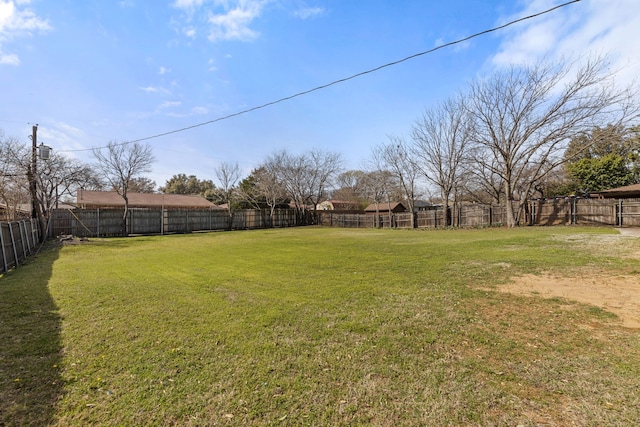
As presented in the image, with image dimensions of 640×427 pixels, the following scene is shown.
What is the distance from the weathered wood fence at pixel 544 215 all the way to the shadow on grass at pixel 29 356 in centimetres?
2301

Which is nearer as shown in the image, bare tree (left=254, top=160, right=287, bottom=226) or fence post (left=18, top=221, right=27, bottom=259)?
fence post (left=18, top=221, right=27, bottom=259)

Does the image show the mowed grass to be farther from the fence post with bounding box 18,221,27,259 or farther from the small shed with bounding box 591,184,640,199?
the small shed with bounding box 591,184,640,199

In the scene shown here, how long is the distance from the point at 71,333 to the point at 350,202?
45.8 metres

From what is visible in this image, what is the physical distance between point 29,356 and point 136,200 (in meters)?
34.3

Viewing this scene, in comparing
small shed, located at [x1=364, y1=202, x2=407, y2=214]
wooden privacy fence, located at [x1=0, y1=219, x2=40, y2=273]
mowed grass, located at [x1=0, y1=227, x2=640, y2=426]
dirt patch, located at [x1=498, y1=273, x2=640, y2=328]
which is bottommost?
mowed grass, located at [x1=0, y1=227, x2=640, y2=426]

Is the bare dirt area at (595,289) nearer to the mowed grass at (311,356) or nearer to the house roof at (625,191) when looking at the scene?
the mowed grass at (311,356)

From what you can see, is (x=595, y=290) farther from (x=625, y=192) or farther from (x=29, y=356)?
(x=625, y=192)

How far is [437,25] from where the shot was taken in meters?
6.96

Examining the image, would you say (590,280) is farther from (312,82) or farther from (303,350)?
(312,82)

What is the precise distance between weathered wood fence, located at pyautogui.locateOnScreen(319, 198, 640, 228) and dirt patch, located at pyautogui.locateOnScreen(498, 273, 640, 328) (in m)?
15.4

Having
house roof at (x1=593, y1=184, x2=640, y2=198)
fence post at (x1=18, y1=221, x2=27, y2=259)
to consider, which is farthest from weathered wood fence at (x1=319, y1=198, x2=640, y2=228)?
fence post at (x1=18, y1=221, x2=27, y2=259)

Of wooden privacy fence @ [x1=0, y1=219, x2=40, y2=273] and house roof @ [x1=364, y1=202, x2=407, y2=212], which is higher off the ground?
house roof @ [x1=364, y1=202, x2=407, y2=212]

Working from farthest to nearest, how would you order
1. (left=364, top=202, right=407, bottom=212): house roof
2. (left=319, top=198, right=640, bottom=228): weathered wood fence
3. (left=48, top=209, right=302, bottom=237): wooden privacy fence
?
(left=364, top=202, right=407, bottom=212): house roof, (left=48, top=209, right=302, bottom=237): wooden privacy fence, (left=319, top=198, right=640, bottom=228): weathered wood fence

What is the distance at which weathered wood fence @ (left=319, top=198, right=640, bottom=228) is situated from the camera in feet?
53.0
